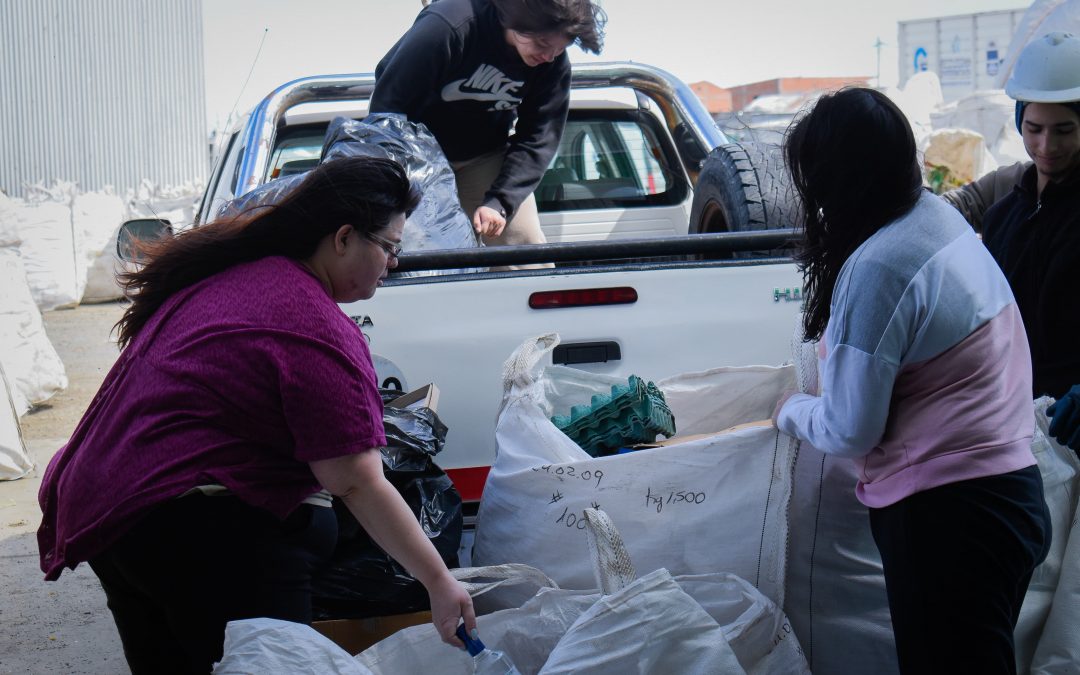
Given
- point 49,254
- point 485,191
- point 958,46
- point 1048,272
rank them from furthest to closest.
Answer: point 958,46 < point 49,254 < point 485,191 < point 1048,272

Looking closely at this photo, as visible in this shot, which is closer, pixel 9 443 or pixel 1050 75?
pixel 1050 75

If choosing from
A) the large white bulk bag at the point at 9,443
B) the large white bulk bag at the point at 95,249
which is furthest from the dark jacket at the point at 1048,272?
the large white bulk bag at the point at 95,249

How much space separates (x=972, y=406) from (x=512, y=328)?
57.4 inches

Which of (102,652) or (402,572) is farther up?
(402,572)

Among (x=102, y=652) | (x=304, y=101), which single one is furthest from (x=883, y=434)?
(x=304, y=101)

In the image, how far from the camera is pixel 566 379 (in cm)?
318

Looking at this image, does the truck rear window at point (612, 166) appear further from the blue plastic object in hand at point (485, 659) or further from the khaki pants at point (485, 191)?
the blue plastic object in hand at point (485, 659)

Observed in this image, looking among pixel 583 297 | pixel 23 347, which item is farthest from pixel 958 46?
pixel 583 297

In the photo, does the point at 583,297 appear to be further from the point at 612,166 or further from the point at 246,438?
the point at 612,166

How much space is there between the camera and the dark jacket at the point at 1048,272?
276 centimetres

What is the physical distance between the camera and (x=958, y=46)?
37.6m

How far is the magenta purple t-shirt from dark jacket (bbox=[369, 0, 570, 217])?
1997 millimetres

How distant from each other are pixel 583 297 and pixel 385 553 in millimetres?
1028

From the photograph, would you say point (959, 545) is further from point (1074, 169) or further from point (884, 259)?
point (1074, 169)
